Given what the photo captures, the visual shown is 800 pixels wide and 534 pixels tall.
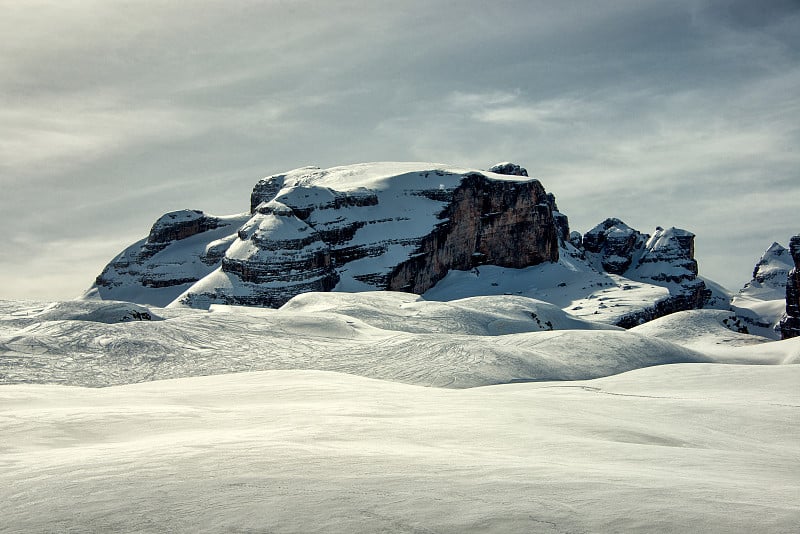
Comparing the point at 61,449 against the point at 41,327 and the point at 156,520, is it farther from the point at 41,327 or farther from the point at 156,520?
the point at 41,327

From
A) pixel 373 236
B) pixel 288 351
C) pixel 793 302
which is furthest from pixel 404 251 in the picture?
pixel 288 351

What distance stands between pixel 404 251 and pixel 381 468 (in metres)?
120

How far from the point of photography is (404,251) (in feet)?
411

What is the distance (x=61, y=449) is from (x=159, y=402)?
4.58 meters

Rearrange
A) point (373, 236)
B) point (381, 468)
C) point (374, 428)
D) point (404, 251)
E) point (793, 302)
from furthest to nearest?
point (373, 236)
point (404, 251)
point (793, 302)
point (374, 428)
point (381, 468)

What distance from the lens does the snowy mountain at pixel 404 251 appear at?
381 ft

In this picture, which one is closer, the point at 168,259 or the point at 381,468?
the point at 381,468

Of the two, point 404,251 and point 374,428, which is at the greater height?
point 404,251

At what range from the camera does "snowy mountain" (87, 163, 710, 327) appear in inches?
4574

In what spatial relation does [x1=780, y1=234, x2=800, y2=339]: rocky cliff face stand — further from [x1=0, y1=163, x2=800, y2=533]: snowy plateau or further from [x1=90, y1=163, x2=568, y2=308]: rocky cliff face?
[x1=0, y1=163, x2=800, y2=533]: snowy plateau

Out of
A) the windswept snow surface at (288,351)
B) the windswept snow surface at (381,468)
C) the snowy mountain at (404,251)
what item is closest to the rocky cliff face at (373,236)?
the snowy mountain at (404,251)

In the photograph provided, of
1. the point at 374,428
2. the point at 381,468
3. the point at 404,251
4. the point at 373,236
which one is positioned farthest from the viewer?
the point at 373,236

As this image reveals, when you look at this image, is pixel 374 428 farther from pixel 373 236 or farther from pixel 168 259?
pixel 168 259

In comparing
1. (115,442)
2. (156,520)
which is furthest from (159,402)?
(156,520)
